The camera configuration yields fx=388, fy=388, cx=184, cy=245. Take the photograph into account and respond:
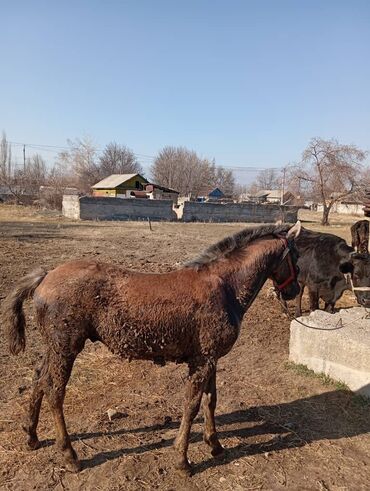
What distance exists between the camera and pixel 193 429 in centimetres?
415

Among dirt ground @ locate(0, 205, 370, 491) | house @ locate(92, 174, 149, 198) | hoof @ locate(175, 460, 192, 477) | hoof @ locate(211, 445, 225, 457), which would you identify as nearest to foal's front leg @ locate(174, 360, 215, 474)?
hoof @ locate(175, 460, 192, 477)

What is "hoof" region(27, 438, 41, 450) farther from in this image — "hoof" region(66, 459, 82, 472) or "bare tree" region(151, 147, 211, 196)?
"bare tree" region(151, 147, 211, 196)

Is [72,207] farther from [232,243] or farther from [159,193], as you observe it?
[232,243]

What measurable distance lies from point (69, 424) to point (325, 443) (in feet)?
8.71

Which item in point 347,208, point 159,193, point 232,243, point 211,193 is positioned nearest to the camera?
point 232,243

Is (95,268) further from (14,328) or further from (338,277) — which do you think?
(338,277)

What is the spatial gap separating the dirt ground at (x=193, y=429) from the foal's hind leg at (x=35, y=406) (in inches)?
4.2

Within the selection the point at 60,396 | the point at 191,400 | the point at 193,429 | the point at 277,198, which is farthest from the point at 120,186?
the point at 191,400

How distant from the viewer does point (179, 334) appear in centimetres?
342

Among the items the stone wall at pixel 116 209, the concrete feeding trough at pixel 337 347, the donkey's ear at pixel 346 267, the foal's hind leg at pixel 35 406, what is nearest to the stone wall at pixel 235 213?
the stone wall at pixel 116 209

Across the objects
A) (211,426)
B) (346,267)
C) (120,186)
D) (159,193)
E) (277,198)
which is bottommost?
(211,426)

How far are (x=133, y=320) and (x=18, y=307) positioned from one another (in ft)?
3.64

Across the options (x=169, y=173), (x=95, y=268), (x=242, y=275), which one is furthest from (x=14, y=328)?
(x=169, y=173)

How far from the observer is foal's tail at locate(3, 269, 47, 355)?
3506 mm
